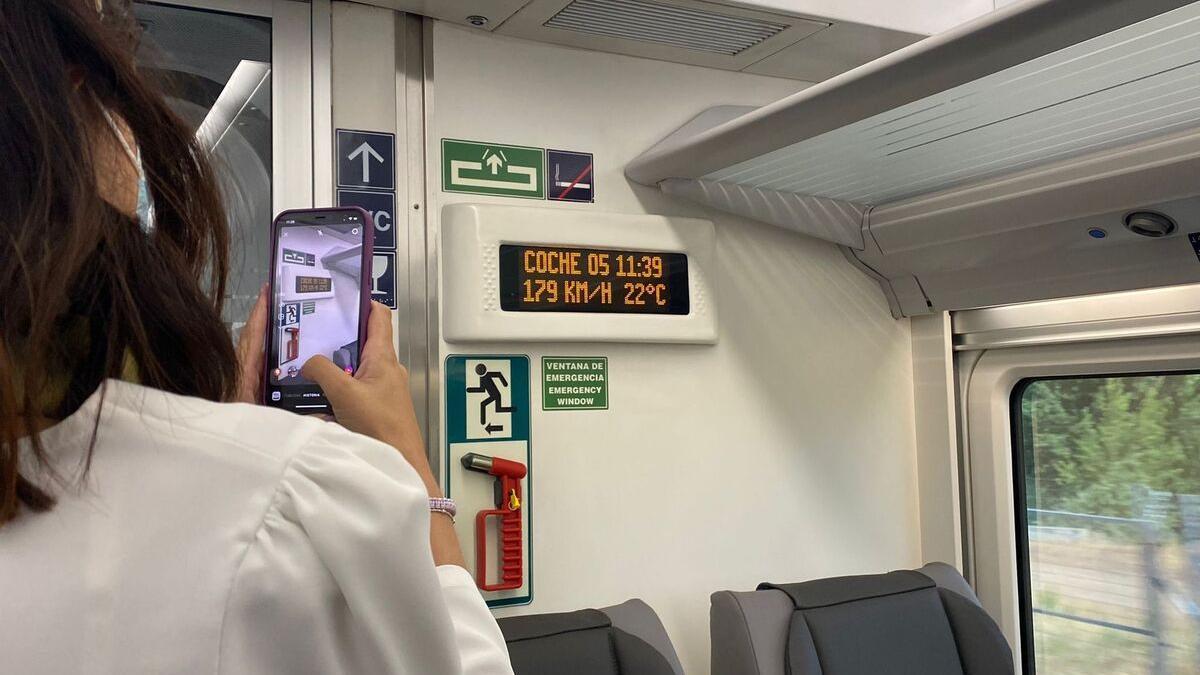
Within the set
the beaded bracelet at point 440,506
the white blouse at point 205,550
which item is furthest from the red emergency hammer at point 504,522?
the white blouse at point 205,550

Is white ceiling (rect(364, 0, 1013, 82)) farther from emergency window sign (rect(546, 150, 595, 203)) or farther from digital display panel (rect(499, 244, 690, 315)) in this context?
digital display panel (rect(499, 244, 690, 315))

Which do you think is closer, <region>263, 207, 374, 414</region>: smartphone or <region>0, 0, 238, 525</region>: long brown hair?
<region>0, 0, 238, 525</region>: long brown hair

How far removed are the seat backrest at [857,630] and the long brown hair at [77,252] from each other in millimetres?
1636

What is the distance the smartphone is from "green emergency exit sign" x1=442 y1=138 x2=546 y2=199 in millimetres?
817

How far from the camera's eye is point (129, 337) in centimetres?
61

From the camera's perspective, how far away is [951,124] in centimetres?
183

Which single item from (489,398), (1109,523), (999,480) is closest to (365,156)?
(489,398)

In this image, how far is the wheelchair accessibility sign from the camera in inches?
83.0

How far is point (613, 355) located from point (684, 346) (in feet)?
0.68

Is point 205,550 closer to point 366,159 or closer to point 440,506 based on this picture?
point 440,506

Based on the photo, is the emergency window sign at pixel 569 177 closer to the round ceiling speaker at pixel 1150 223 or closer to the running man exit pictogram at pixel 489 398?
the running man exit pictogram at pixel 489 398

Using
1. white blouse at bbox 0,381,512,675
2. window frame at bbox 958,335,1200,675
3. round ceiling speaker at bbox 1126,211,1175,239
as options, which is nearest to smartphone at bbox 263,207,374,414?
white blouse at bbox 0,381,512,675

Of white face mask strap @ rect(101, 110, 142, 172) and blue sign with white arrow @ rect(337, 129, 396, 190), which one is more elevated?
blue sign with white arrow @ rect(337, 129, 396, 190)

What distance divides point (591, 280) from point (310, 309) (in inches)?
39.5
